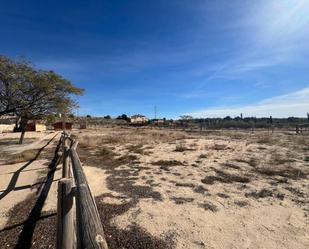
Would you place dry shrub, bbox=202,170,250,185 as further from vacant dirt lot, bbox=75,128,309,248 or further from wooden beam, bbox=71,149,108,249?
wooden beam, bbox=71,149,108,249

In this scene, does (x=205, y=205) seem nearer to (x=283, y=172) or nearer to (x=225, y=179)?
(x=225, y=179)

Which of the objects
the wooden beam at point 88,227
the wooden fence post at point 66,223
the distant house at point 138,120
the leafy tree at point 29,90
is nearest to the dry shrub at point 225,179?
the wooden fence post at point 66,223

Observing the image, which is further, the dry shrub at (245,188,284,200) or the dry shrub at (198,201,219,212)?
the dry shrub at (245,188,284,200)

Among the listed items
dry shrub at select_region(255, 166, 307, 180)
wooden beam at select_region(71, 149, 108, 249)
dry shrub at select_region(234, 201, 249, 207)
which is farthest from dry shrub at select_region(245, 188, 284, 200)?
wooden beam at select_region(71, 149, 108, 249)

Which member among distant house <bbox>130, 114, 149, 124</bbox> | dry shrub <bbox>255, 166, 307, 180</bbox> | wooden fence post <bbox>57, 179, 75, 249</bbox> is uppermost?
distant house <bbox>130, 114, 149, 124</bbox>

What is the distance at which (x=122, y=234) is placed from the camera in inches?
179

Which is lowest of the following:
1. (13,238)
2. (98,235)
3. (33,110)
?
(13,238)

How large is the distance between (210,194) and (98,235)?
552 cm

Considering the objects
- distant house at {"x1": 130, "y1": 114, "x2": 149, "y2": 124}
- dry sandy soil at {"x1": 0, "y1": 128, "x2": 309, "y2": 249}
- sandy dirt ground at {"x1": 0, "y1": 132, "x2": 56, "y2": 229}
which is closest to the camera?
dry sandy soil at {"x1": 0, "y1": 128, "x2": 309, "y2": 249}

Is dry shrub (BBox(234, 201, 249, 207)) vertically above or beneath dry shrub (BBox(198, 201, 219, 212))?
above

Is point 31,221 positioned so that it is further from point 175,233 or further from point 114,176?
point 114,176

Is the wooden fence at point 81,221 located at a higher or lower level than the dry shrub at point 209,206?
higher

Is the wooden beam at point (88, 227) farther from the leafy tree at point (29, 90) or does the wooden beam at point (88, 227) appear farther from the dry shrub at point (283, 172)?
the leafy tree at point (29, 90)

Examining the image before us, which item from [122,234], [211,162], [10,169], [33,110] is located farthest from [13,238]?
[33,110]
